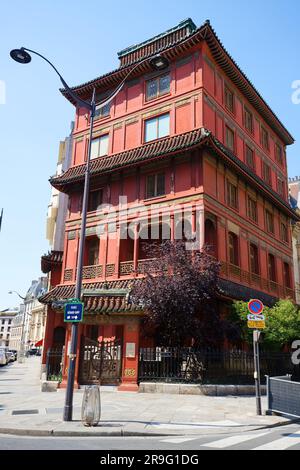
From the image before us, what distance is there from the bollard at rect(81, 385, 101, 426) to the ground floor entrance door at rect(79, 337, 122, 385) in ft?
25.3

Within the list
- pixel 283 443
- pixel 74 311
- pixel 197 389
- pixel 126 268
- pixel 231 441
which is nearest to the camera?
pixel 283 443

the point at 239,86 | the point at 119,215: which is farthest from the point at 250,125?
Answer: the point at 119,215

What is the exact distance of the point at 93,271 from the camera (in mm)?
22328

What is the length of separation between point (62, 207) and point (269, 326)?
26080mm

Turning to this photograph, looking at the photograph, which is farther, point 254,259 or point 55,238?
point 55,238

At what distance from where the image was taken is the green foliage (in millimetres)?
17875

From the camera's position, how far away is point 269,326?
722 inches

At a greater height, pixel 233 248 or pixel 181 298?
pixel 233 248

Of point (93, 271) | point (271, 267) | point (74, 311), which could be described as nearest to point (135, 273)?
point (93, 271)

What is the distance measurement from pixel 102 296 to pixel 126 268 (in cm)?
250

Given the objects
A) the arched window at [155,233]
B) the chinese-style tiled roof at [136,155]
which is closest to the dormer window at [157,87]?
the chinese-style tiled roof at [136,155]

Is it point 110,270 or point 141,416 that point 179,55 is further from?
point 141,416

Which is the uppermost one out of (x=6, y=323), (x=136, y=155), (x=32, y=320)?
(x=136, y=155)
